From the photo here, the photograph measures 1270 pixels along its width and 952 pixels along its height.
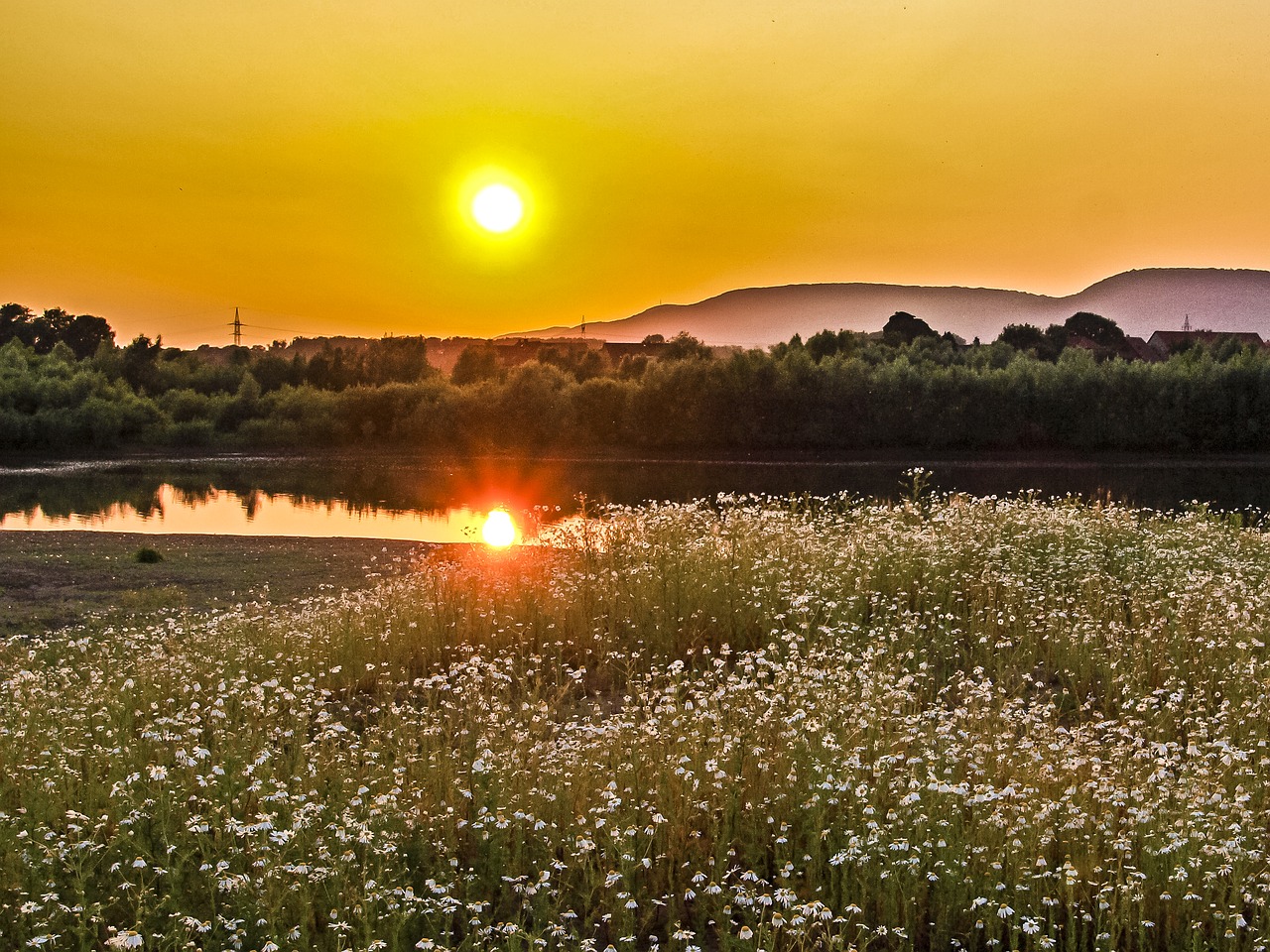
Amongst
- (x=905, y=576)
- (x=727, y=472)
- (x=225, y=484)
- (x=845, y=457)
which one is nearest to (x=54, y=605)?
(x=905, y=576)

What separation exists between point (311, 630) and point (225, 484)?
153ft

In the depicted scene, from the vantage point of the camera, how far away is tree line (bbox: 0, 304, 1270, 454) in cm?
7131

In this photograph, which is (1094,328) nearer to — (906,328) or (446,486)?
(906,328)

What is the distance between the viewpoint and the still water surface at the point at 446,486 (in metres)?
36.8

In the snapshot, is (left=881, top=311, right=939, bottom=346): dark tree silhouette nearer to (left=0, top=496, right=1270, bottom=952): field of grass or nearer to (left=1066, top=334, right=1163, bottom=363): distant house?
(left=1066, top=334, right=1163, bottom=363): distant house

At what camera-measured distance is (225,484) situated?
54.2m

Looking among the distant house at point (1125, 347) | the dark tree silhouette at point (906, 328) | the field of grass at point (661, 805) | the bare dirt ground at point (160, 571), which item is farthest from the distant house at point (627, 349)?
the field of grass at point (661, 805)

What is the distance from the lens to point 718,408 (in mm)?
75688

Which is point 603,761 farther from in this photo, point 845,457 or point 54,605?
point 845,457

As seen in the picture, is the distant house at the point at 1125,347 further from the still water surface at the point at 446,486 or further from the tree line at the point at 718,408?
the still water surface at the point at 446,486

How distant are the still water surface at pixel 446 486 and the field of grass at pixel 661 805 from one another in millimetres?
16741

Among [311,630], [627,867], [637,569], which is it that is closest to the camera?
[627,867]

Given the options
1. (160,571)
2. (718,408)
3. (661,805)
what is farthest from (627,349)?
(661,805)

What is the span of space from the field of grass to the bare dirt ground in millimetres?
6627
